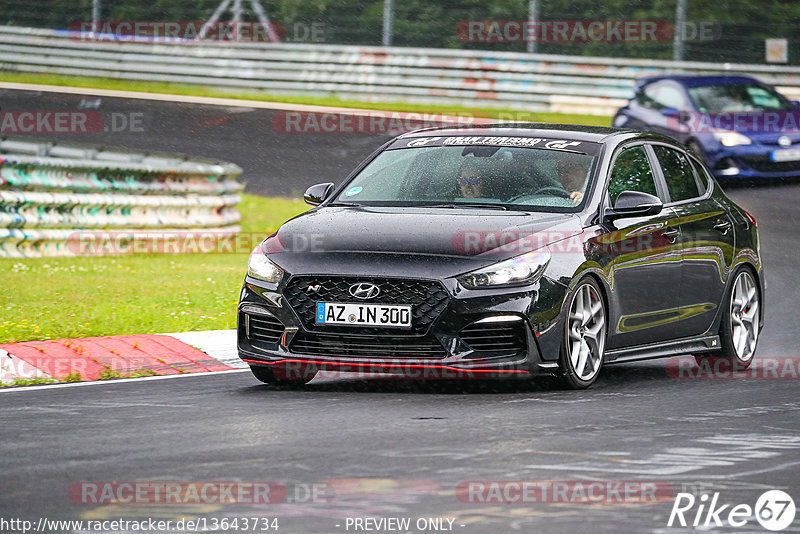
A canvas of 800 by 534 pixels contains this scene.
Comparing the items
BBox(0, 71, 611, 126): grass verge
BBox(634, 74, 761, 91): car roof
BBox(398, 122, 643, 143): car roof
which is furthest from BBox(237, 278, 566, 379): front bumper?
BBox(0, 71, 611, 126): grass verge

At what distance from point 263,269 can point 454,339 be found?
1.26 metres

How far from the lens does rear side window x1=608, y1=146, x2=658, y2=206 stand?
1042cm

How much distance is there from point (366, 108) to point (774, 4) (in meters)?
9.76

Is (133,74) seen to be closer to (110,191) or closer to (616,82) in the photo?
(616,82)

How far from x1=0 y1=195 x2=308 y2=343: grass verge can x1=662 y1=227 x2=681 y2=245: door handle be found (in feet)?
12.1

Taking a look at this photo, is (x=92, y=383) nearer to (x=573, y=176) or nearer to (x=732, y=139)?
(x=573, y=176)

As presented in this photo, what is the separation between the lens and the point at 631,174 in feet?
35.0

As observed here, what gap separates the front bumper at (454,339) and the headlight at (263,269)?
10cm

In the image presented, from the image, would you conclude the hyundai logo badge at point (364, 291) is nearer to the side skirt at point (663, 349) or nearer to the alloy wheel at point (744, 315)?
the side skirt at point (663, 349)

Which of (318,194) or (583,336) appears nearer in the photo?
(583,336)

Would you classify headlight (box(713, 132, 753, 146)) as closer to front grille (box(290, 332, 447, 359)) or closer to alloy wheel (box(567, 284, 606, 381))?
alloy wheel (box(567, 284, 606, 381))

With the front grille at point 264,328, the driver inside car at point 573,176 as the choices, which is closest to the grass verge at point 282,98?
the driver inside car at point 573,176

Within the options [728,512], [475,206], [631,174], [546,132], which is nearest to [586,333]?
[475,206]

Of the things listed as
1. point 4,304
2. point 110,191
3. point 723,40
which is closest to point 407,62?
point 723,40
